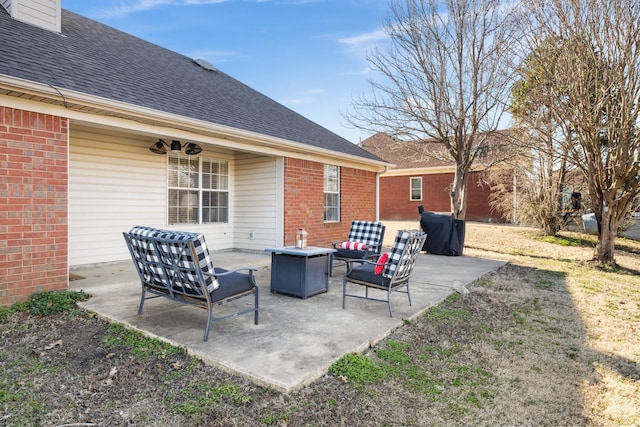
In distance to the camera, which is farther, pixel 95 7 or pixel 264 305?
pixel 95 7

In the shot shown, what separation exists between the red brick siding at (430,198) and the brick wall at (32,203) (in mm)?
17607

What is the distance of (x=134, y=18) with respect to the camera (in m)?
10.3

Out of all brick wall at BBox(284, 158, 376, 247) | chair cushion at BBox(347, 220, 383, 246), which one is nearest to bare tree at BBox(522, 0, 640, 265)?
chair cushion at BBox(347, 220, 383, 246)

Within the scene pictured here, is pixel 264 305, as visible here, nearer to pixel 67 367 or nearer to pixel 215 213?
pixel 67 367

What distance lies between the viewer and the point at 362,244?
7.16 metres

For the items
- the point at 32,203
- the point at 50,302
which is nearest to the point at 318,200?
the point at 32,203

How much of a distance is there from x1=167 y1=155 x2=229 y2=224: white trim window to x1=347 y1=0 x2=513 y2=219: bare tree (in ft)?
18.7

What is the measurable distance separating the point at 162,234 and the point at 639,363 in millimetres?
4812

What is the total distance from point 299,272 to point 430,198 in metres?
17.7

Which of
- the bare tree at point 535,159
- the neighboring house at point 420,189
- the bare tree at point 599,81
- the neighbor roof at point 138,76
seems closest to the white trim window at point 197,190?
the neighbor roof at point 138,76

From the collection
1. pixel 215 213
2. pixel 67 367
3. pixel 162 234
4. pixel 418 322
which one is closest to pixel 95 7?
pixel 215 213

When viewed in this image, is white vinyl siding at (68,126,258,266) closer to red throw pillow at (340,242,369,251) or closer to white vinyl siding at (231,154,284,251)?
white vinyl siding at (231,154,284,251)

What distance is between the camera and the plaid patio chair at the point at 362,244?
23.1 feet

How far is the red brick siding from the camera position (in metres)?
20.4
